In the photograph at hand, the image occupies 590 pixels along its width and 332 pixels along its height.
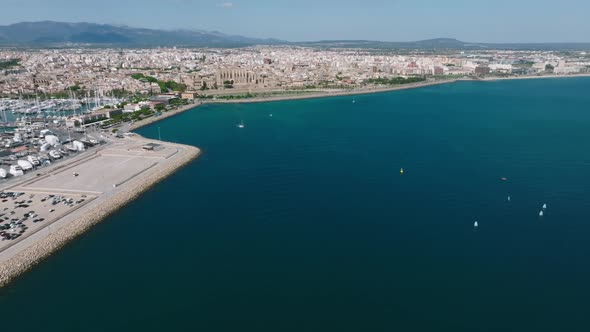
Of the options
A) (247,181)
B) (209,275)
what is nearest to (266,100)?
(247,181)

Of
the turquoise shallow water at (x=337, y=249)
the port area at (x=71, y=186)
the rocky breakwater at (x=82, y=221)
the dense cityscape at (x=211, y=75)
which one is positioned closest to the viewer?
the turquoise shallow water at (x=337, y=249)

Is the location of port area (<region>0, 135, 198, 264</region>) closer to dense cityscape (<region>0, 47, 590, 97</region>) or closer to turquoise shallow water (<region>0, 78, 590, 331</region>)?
turquoise shallow water (<region>0, 78, 590, 331</region>)

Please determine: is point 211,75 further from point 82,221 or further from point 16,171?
point 82,221

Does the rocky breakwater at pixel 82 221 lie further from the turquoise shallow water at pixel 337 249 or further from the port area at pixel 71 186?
the turquoise shallow water at pixel 337 249

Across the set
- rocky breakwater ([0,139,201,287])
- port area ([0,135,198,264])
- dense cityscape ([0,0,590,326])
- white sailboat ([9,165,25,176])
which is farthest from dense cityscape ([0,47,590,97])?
rocky breakwater ([0,139,201,287])

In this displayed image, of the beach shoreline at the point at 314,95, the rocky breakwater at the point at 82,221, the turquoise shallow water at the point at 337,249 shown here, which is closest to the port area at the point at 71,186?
the rocky breakwater at the point at 82,221

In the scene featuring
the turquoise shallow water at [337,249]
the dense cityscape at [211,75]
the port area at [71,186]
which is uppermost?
the dense cityscape at [211,75]

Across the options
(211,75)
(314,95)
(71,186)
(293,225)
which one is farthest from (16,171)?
(211,75)

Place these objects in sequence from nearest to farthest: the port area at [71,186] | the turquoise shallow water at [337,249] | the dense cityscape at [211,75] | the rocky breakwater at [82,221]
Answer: the turquoise shallow water at [337,249] < the rocky breakwater at [82,221] < the port area at [71,186] < the dense cityscape at [211,75]
